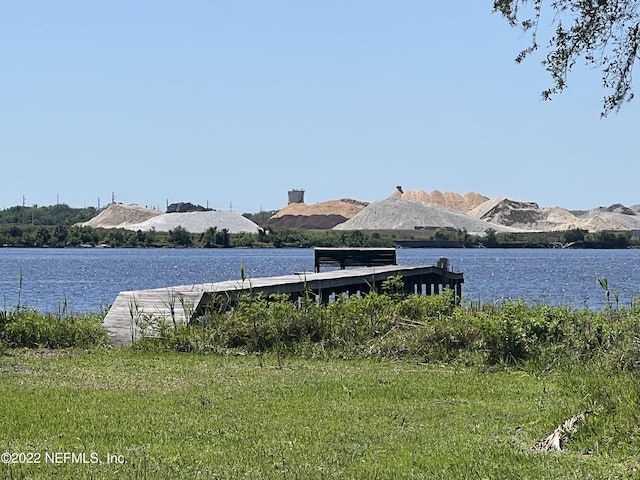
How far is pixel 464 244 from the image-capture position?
194 m

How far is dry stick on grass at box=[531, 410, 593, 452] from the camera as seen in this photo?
7926 mm

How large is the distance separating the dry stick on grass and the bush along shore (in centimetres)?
2

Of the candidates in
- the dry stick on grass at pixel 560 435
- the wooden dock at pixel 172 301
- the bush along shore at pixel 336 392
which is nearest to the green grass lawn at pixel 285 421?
the bush along shore at pixel 336 392

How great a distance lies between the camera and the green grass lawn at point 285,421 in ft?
24.1

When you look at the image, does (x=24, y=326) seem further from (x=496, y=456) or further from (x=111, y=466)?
(x=496, y=456)

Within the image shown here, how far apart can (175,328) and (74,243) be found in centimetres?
16454

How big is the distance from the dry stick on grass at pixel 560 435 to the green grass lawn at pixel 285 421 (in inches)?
→ 5.1

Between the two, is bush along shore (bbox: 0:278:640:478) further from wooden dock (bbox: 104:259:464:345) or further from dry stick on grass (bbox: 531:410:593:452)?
wooden dock (bbox: 104:259:464:345)

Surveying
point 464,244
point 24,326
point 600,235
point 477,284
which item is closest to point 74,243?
point 464,244

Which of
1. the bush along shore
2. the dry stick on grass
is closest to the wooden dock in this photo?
the bush along shore

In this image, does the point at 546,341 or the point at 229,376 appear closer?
the point at 229,376

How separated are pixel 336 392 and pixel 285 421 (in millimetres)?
1817

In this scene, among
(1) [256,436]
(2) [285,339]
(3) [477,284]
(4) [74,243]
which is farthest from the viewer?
(4) [74,243]

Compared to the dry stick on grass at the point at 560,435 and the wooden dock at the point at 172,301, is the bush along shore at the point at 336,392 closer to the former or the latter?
the dry stick on grass at the point at 560,435
